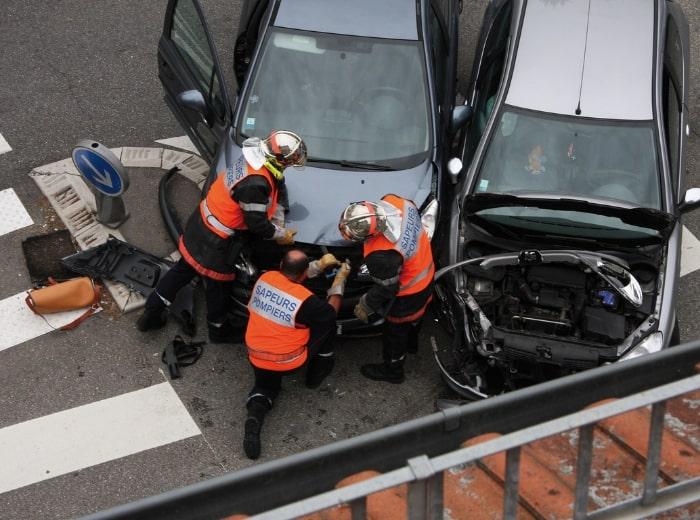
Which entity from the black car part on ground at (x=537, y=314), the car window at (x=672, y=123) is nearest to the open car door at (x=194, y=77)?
the black car part on ground at (x=537, y=314)

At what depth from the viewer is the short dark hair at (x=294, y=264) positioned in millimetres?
6582

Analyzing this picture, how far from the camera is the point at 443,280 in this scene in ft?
23.9

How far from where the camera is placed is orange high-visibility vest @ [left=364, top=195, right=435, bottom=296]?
6.75 metres

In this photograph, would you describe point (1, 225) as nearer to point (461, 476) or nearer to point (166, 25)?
point (166, 25)

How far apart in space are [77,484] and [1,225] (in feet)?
9.45

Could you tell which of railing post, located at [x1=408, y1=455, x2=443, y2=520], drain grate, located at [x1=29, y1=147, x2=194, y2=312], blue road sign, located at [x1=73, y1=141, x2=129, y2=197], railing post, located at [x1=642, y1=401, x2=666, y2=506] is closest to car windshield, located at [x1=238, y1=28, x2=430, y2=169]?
blue road sign, located at [x1=73, y1=141, x2=129, y2=197]

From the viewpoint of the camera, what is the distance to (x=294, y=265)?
658 cm

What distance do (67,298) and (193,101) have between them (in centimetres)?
188

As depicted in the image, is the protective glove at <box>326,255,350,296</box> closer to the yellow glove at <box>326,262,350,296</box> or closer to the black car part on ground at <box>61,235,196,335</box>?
the yellow glove at <box>326,262,350,296</box>

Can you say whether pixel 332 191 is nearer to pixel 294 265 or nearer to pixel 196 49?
pixel 294 265

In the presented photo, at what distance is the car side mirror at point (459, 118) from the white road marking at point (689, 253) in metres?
2.32

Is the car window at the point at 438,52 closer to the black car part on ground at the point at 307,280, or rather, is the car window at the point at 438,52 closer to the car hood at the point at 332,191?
the car hood at the point at 332,191

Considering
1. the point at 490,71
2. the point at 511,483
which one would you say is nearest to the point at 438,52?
the point at 490,71

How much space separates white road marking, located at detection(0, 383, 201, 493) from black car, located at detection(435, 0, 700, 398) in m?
2.10
